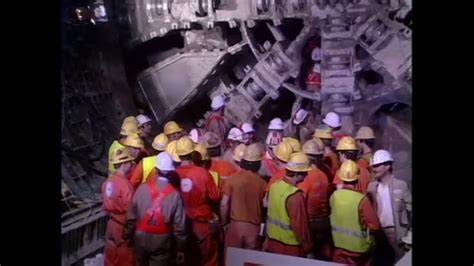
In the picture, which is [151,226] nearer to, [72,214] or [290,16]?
[72,214]

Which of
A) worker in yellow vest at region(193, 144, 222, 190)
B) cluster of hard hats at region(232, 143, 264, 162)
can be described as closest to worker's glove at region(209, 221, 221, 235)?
worker in yellow vest at region(193, 144, 222, 190)

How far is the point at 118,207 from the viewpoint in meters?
3.12

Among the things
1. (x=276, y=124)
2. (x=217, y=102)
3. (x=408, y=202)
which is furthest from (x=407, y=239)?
Result: (x=217, y=102)

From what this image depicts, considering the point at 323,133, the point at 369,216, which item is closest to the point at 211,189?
the point at 323,133

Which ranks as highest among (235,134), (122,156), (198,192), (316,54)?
(316,54)

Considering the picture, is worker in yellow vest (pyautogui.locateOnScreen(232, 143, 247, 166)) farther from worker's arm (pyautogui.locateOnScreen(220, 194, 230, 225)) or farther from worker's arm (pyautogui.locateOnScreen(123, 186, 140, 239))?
worker's arm (pyautogui.locateOnScreen(123, 186, 140, 239))

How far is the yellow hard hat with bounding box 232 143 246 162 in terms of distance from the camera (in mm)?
2859

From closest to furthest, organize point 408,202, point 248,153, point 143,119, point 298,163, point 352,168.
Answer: point 408,202 < point 352,168 < point 298,163 < point 248,153 < point 143,119

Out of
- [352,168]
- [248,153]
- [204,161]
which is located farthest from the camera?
[204,161]

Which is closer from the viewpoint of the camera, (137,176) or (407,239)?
(407,239)

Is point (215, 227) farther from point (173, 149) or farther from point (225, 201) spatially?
point (173, 149)

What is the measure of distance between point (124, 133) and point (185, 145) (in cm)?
28

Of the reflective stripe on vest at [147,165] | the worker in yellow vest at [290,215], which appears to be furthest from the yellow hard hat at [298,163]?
the reflective stripe on vest at [147,165]

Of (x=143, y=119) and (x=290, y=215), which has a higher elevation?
(x=143, y=119)
